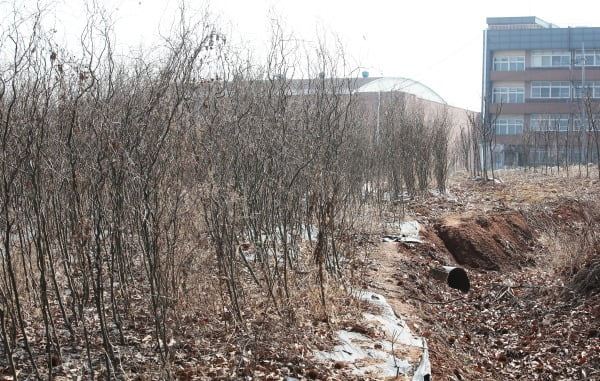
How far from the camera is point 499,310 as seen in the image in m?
10.7

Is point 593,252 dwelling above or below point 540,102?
below

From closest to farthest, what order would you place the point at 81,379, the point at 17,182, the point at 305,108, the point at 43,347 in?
the point at 81,379 → the point at 43,347 → the point at 17,182 → the point at 305,108

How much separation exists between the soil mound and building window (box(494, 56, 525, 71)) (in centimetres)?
4191

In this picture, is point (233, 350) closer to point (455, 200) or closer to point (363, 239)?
point (363, 239)

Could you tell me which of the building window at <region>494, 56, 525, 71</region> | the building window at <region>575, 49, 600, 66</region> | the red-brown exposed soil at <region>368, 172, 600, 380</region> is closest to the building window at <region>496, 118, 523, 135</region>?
the building window at <region>494, 56, 525, 71</region>

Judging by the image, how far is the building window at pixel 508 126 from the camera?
55.2m

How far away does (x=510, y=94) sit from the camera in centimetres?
5575

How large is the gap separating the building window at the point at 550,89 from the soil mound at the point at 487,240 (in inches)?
1607

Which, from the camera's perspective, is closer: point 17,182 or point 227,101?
point 17,182

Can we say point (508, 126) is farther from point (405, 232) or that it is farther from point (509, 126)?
point (405, 232)

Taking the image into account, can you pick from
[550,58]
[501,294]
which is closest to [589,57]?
[550,58]

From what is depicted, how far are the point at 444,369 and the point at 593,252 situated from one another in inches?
174

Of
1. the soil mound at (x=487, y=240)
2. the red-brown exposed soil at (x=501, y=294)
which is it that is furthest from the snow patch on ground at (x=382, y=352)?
the soil mound at (x=487, y=240)

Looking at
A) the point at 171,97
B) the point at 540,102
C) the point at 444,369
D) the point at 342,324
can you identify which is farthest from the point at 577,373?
the point at 540,102
